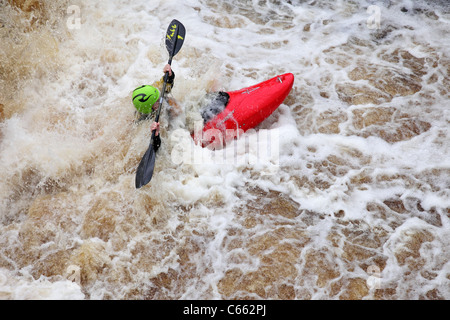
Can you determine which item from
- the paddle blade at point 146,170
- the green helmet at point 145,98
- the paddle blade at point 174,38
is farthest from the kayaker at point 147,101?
the paddle blade at point 174,38

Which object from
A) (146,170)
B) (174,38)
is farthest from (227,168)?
(174,38)

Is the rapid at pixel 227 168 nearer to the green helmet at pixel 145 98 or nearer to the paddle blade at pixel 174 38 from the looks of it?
the green helmet at pixel 145 98

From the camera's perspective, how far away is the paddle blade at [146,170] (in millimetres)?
3248

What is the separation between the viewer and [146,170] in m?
3.29

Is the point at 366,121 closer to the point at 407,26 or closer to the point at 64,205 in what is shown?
the point at 407,26

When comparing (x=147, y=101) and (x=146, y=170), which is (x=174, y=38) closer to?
(x=147, y=101)

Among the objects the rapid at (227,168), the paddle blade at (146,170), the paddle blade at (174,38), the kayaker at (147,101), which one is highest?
the paddle blade at (174,38)

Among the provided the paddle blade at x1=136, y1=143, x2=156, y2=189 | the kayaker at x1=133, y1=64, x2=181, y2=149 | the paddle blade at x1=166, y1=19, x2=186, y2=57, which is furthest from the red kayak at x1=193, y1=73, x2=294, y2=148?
the paddle blade at x1=166, y1=19, x2=186, y2=57

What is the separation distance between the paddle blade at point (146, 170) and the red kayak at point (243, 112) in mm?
695

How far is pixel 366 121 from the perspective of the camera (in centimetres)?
424

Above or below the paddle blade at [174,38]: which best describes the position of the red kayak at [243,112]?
below

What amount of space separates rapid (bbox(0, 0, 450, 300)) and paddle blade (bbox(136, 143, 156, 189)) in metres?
0.24

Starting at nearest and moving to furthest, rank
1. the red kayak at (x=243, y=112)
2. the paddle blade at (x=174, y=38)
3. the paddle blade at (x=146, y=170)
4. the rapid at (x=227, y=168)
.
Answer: the rapid at (x=227, y=168) < the paddle blade at (x=146, y=170) < the red kayak at (x=243, y=112) < the paddle blade at (x=174, y=38)
